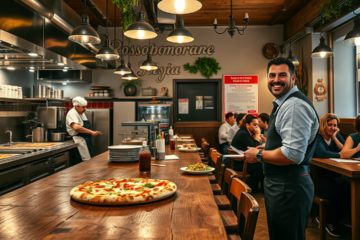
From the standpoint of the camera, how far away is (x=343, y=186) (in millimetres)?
3365

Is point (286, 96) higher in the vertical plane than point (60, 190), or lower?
higher

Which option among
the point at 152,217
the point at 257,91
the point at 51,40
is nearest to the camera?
the point at 152,217

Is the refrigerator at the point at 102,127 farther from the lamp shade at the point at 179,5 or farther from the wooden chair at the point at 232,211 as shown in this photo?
the wooden chair at the point at 232,211

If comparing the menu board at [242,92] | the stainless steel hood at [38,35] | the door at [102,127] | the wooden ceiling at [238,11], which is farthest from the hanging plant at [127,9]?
the menu board at [242,92]

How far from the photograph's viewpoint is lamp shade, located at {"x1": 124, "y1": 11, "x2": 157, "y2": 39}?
2.86m

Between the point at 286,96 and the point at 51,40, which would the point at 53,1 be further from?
the point at 286,96

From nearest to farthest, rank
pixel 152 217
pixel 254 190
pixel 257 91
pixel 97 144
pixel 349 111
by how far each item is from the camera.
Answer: pixel 152 217, pixel 254 190, pixel 349 111, pixel 97 144, pixel 257 91

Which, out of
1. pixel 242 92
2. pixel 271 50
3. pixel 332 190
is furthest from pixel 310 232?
pixel 271 50

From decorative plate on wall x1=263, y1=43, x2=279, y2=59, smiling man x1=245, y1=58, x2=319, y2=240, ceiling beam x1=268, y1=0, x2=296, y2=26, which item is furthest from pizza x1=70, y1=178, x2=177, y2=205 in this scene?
decorative plate on wall x1=263, y1=43, x2=279, y2=59

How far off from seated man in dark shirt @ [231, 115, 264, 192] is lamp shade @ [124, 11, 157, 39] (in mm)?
2159

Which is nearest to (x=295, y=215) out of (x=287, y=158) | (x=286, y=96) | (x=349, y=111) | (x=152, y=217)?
(x=287, y=158)

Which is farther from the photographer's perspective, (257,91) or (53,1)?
(257,91)

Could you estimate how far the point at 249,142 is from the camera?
4.39 metres

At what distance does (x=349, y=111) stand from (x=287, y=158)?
16.9 ft
